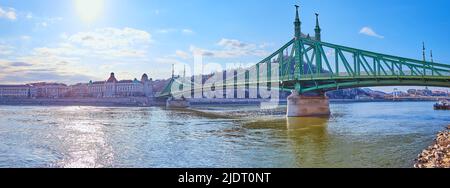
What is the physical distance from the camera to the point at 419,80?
27094 mm

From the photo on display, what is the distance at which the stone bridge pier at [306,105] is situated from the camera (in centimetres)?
3491

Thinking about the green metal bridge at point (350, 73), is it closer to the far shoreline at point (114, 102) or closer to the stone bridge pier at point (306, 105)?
the stone bridge pier at point (306, 105)

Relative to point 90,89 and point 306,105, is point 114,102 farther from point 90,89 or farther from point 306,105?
point 306,105

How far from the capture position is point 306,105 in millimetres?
35594

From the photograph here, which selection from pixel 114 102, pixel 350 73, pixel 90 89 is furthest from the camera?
pixel 90 89

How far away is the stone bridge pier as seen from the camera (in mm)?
34906

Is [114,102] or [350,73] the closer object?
[350,73]

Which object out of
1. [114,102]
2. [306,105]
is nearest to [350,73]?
[306,105]

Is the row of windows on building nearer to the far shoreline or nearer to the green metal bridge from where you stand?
the far shoreline

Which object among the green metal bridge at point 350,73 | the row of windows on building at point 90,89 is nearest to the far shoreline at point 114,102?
the row of windows on building at point 90,89

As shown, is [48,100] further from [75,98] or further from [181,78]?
[181,78]

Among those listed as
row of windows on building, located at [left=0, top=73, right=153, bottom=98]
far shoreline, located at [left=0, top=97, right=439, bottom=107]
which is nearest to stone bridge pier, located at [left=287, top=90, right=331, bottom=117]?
far shoreline, located at [left=0, top=97, right=439, bottom=107]
